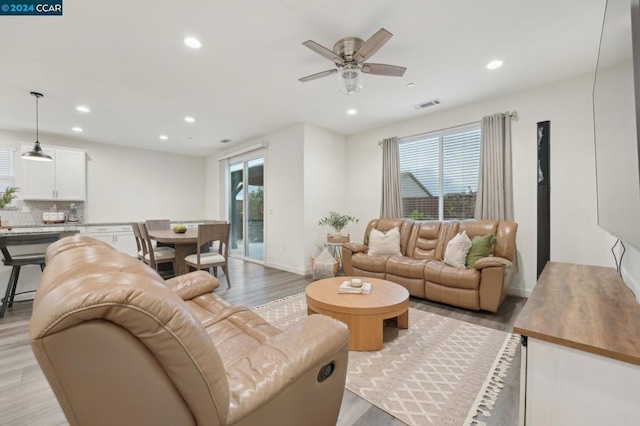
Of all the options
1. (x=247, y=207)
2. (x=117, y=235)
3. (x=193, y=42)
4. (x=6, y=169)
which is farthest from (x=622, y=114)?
(x=6, y=169)

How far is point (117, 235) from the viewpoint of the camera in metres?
5.74

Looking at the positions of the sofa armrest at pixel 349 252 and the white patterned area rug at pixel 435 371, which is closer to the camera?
the white patterned area rug at pixel 435 371

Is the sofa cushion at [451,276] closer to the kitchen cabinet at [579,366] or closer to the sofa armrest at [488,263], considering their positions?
the sofa armrest at [488,263]

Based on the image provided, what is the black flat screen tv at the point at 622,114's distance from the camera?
912mm

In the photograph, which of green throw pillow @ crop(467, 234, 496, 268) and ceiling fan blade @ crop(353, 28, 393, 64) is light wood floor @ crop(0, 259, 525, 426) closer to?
green throw pillow @ crop(467, 234, 496, 268)

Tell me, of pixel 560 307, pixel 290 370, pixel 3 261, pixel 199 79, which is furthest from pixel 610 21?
pixel 3 261

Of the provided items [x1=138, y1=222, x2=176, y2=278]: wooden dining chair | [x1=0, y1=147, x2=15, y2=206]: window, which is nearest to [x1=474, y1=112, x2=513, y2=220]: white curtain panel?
[x1=138, y1=222, x2=176, y2=278]: wooden dining chair

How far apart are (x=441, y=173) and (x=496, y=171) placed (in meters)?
0.82

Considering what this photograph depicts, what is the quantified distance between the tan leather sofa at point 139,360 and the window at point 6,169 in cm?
633

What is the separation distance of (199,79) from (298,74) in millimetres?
1188

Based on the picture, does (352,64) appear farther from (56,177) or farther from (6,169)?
(6,169)

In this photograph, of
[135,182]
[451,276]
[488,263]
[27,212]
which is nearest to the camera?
[488,263]

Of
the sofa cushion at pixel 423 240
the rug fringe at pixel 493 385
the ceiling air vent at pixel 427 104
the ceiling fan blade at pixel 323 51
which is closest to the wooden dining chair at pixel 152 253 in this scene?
the ceiling fan blade at pixel 323 51

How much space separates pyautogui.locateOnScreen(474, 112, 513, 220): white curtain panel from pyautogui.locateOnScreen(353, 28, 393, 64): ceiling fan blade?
2.34m
